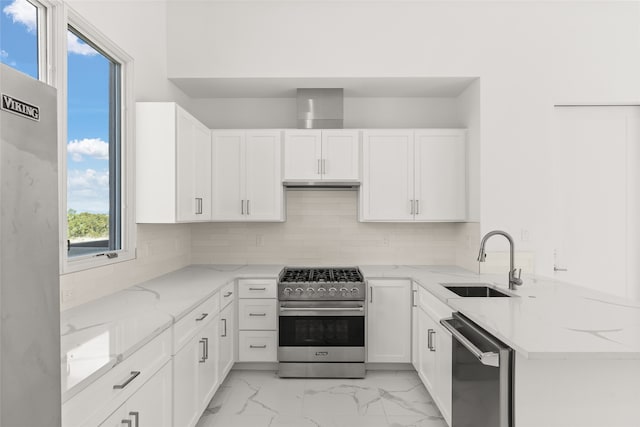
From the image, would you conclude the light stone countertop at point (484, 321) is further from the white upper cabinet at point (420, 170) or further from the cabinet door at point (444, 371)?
the white upper cabinet at point (420, 170)

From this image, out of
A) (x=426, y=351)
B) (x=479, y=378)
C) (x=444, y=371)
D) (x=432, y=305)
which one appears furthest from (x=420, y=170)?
(x=479, y=378)

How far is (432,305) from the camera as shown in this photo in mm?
2980

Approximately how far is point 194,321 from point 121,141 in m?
1.42

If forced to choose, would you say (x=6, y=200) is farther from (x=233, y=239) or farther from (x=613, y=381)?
(x=233, y=239)

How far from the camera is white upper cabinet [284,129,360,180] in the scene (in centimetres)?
384

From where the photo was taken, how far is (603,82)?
3494 millimetres

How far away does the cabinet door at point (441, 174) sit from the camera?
12.5 feet

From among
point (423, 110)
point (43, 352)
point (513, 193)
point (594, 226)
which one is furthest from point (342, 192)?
point (43, 352)

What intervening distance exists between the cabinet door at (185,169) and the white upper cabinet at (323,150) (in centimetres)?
94

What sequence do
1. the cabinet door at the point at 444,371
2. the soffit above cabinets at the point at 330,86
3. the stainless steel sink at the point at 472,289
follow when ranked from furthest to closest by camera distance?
the soffit above cabinets at the point at 330,86 < the stainless steel sink at the point at 472,289 < the cabinet door at the point at 444,371

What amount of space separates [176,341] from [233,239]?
6.98 ft

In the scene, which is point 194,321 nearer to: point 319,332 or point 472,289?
point 319,332

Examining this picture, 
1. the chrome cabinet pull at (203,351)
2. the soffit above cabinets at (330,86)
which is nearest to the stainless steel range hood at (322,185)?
the soffit above cabinets at (330,86)

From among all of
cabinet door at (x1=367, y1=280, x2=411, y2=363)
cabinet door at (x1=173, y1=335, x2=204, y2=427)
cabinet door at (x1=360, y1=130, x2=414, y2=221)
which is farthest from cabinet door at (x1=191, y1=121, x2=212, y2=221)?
cabinet door at (x1=367, y1=280, x2=411, y2=363)
